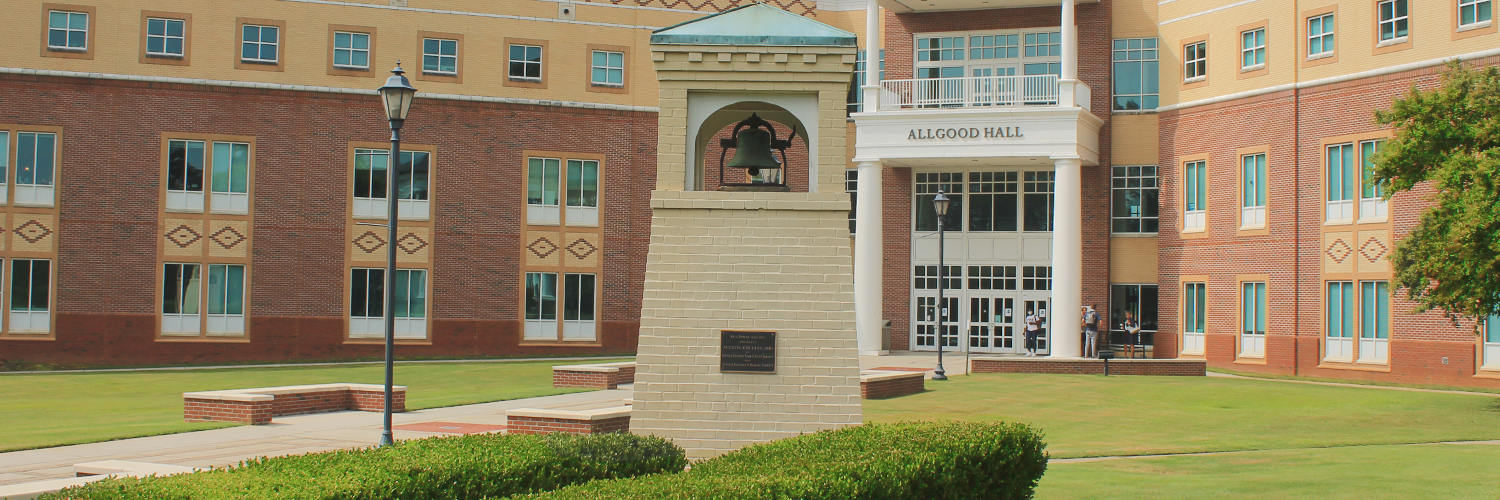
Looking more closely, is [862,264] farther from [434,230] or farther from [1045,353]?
[434,230]

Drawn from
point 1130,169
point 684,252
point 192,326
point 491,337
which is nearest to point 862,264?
point 1130,169

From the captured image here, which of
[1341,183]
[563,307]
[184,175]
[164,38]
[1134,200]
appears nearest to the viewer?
[1341,183]

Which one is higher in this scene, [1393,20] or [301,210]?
[1393,20]

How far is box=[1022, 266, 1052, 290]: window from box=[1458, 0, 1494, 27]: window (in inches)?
494

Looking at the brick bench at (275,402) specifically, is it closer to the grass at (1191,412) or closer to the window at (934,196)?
the grass at (1191,412)

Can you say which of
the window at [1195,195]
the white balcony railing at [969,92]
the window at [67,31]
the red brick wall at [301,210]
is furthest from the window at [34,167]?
the window at [1195,195]

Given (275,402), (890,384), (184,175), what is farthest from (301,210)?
(890,384)

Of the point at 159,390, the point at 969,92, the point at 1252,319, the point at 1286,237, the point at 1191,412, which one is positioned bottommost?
the point at 159,390

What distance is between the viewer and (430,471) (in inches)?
293

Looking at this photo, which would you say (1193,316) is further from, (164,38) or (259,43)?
(164,38)

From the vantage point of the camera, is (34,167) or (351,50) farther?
(351,50)

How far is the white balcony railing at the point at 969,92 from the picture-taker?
33.2 m

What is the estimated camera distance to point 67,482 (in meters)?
8.90

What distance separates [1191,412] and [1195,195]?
1531 cm
